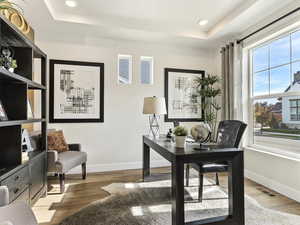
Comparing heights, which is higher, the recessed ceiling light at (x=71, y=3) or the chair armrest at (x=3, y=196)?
the recessed ceiling light at (x=71, y=3)

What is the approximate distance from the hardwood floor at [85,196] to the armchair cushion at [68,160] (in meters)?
0.33

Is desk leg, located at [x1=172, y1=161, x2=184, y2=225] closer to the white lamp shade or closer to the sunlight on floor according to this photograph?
the sunlight on floor

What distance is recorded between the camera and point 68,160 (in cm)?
264

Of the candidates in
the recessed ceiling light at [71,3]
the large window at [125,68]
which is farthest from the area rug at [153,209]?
the recessed ceiling light at [71,3]

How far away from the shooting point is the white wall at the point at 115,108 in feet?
11.4

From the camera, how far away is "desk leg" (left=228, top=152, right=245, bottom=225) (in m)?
1.76

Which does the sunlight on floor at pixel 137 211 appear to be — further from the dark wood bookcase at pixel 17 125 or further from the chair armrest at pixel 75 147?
the chair armrest at pixel 75 147

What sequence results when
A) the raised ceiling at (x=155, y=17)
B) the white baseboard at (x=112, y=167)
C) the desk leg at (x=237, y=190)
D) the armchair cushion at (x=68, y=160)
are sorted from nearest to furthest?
the desk leg at (x=237, y=190) < the armchair cushion at (x=68, y=160) < the raised ceiling at (x=155, y=17) < the white baseboard at (x=112, y=167)

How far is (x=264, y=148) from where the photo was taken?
2990mm

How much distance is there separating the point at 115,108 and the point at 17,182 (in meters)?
2.15

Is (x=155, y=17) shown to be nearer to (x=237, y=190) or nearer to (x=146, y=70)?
(x=146, y=70)

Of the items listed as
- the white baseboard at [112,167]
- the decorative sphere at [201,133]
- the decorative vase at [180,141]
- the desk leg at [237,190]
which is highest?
the decorative sphere at [201,133]

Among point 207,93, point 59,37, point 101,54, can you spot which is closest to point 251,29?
point 207,93

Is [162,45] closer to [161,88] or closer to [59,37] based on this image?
[161,88]
